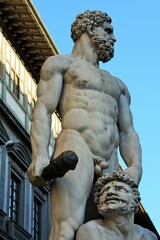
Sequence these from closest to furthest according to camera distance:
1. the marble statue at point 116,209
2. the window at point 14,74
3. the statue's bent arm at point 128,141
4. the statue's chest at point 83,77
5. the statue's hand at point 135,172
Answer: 1. the marble statue at point 116,209
2. the statue's hand at point 135,172
3. the statue's bent arm at point 128,141
4. the statue's chest at point 83,77
5. the window at point 14,74

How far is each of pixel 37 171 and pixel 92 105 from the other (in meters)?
0.90

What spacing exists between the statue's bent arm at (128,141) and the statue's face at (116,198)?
1.23 ft

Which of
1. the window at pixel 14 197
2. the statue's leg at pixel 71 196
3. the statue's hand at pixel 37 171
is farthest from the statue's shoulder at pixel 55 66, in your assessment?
the window at pixel 14 197

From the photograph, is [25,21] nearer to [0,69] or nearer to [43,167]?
[0,69]

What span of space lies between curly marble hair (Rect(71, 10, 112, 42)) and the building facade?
15.7m

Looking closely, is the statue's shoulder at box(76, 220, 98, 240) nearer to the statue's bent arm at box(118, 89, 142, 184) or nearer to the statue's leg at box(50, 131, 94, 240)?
the statue's leg at box(50, 131, 94, 240)

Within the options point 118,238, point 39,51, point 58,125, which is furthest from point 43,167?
point 58,125

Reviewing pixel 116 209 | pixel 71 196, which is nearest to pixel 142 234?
pixel 116 209

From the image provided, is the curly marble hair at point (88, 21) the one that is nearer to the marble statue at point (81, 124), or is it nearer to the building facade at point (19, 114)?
the marble statue at point (81, 124)

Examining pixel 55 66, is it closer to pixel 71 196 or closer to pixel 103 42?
pixel 103 42

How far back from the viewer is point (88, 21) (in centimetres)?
579

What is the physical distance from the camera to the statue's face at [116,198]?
461cm

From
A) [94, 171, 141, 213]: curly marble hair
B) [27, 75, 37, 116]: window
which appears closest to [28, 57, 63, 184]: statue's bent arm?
[94, 171, 141, 213]: curly marble hair

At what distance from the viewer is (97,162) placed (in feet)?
16.4
